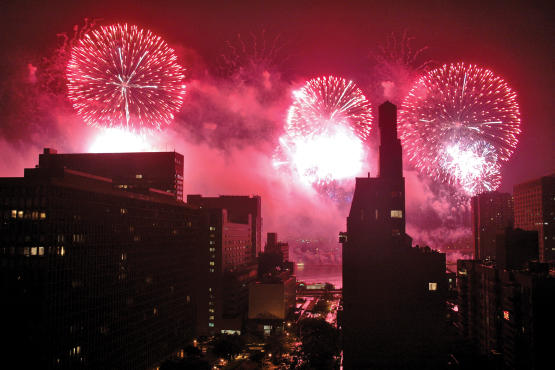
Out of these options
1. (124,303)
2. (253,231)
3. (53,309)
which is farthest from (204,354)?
(253,231)

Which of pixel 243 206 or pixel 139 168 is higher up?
pixel 139 168

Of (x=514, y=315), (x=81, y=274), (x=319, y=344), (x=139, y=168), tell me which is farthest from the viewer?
(x=139, y=168)

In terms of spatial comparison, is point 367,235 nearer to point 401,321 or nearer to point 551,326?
point 401,321

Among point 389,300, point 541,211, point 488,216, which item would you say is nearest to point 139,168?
point 389,300

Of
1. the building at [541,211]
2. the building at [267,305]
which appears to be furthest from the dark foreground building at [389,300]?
the building at [541,211]

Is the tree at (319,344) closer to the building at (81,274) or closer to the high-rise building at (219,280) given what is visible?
the building at (81,274)

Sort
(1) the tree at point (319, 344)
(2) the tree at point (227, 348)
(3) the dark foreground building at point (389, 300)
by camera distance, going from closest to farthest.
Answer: (3) the dark foreground building at point (389, 300) → (1) the tree at point (319, 344) → (2) the tree at point (227, 348)

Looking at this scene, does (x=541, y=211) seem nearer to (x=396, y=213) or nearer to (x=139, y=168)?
(x=396, y=213)
